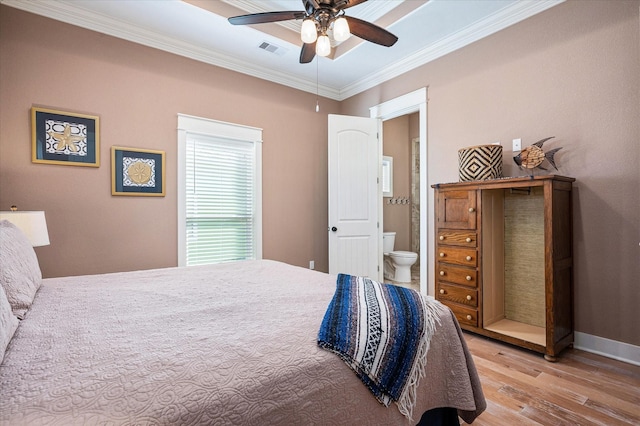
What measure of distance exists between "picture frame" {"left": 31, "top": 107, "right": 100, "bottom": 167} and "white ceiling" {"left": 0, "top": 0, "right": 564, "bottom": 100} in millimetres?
839

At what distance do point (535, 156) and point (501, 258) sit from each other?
0.96 meters

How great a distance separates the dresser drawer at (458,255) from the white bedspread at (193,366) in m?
1.46

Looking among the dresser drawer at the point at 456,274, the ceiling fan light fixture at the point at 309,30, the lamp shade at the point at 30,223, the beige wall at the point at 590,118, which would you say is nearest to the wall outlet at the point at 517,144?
the beige wall at the point at 590,118

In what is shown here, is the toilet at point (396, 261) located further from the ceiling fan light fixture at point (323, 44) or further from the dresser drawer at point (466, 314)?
the ceiling fan light fixture at point (323, 44)

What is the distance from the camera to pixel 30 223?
80.4 inches

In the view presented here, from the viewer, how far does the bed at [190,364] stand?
2.30 feet

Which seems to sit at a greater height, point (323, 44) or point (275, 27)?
point (275, 27)

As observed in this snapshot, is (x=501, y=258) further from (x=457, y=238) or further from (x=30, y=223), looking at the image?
(x=30, y=223)

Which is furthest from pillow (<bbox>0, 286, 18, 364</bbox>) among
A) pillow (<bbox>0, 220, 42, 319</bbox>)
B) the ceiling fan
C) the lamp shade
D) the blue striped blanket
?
the ceiling fan

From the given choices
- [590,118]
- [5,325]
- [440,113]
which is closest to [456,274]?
[590,118]

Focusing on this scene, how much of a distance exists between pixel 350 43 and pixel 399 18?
27.2 inches

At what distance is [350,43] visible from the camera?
11.3ft

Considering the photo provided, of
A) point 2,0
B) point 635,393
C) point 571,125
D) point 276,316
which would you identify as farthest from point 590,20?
point 2,0

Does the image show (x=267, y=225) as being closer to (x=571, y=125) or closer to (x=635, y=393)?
(x=571, y=125)
